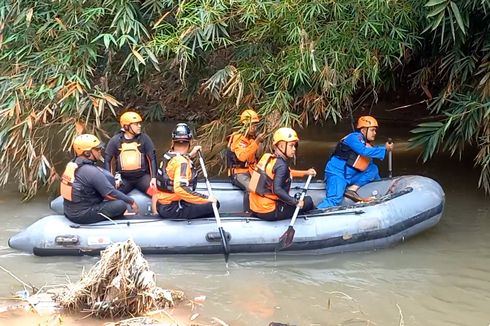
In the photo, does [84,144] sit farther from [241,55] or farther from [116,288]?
[241,55]

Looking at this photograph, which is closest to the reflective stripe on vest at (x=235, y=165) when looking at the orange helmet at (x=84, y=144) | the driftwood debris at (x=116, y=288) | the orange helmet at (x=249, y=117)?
the orange helmet at (x=249, y=117)

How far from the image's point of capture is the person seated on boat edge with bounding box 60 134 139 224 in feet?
20.3

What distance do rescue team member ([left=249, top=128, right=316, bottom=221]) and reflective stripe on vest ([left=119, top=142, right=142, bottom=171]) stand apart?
4.51 ft

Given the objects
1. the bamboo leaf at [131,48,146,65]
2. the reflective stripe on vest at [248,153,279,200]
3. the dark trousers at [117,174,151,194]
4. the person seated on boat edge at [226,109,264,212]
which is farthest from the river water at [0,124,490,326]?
the bamboo leaf at [131,48,146,65]

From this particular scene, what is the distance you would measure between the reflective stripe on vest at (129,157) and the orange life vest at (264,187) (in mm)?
1403

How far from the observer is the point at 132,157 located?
7102mm

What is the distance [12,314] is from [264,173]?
2.46 meters

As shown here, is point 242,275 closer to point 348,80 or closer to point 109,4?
point 348,80

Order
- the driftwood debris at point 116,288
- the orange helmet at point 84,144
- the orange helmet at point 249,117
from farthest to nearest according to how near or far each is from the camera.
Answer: the orange helmet at point 249,117, the orange helmet at point 84,144, the driftwood debris at point 116,288

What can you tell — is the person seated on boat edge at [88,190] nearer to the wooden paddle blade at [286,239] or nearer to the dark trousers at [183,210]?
the dark trousers at [183,210]

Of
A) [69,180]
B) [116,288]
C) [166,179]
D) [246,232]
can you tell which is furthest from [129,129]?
[116,288]

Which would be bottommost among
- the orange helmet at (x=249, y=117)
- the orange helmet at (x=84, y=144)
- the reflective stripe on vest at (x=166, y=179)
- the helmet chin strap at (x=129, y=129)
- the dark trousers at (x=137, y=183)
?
the dark trousers at (x=137, y=183)

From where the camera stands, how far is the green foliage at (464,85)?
23.4ft

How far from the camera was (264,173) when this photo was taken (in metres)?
6.30
